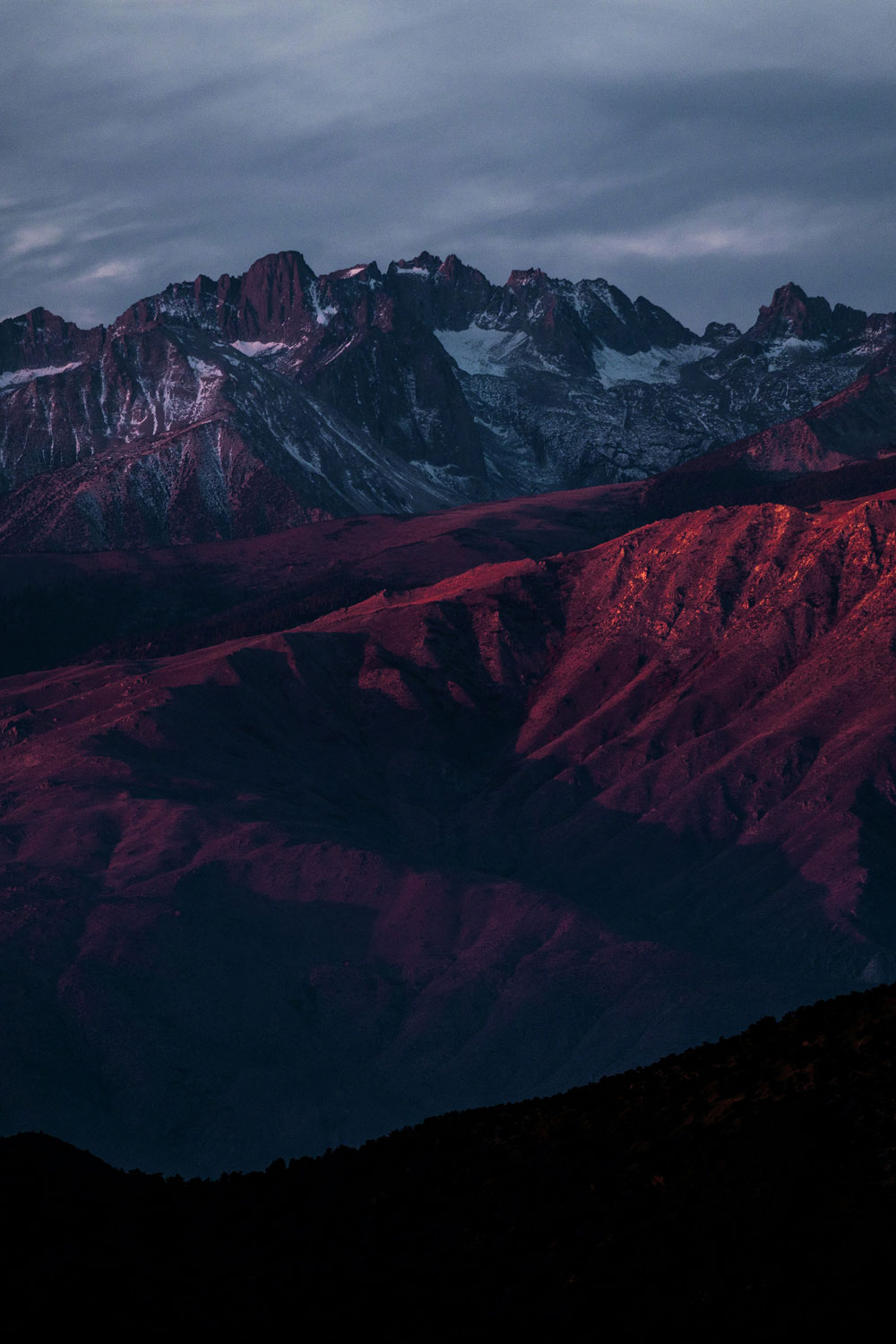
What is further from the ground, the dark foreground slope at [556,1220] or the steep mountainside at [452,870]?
the dark foreground slope at [556,1220]

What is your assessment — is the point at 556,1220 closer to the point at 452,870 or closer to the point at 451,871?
the point at 451,871

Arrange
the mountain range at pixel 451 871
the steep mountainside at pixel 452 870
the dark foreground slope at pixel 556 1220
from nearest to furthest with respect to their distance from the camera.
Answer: the dark foreground slope at pixel 556 1220 < the mountain range at pixel 451 871 < the steep mountainside at pixel 452 870

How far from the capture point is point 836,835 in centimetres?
15225

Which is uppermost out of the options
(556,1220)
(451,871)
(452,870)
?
(556,1220)

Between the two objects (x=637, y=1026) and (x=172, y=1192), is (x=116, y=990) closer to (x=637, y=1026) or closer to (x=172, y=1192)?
(x=637, y=1026)

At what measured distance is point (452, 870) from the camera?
161 meters

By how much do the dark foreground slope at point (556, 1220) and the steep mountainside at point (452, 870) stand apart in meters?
81.7

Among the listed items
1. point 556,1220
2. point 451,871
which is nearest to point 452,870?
A: point 451,871

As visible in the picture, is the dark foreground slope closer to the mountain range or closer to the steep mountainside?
the mountain range

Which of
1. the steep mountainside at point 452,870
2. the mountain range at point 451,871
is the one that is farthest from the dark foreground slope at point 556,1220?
the steep mountainside at point 452,870

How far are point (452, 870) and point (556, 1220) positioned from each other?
404ft

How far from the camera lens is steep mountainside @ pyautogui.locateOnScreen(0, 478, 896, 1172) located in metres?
130

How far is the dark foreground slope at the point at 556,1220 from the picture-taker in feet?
105

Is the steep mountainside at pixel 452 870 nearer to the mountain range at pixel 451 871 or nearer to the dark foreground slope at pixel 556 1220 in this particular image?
the mountain range at pixel 451 871
